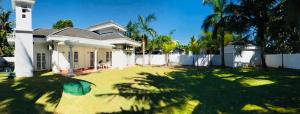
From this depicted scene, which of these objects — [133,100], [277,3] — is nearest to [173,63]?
[277,3]

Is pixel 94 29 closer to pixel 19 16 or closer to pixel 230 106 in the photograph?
pixel 19 16

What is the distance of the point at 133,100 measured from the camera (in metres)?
11.8

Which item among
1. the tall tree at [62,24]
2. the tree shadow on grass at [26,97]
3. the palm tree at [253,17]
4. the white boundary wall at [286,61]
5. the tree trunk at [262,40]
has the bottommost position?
the tree shadow on grass at [26,97]

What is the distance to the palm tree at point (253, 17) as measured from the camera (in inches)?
979

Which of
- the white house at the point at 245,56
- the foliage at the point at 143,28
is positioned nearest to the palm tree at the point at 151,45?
the foliage at the point at 143,28

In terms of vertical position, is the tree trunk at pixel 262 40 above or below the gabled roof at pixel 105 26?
below

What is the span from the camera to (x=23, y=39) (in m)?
18.9

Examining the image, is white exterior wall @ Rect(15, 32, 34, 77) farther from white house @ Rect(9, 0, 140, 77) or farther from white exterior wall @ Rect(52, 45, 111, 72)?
white exterior wall @ Rect(52, 45, 111, 72)

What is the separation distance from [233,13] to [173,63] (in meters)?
18.1

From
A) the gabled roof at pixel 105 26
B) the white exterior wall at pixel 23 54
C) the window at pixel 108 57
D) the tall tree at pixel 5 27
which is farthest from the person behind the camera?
the tall tree at pixel 5 27

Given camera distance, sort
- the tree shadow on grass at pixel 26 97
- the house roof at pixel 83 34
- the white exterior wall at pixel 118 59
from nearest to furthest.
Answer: the tree shadow on grass at pixel 26 97 < the house roof at pixel 83 34 < the white exterior wall at pixel 118 59

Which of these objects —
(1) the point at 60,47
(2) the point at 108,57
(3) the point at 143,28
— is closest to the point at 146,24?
(3) the point at 143,28

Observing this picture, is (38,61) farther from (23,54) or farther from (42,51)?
(23,54)

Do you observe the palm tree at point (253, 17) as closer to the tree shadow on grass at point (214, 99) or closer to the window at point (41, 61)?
the tree shadow on grass at point (214, 99)
